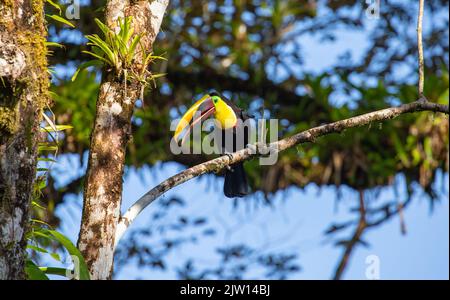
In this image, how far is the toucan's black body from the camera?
19.7ft

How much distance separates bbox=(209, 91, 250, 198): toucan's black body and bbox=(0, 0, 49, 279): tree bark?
325cm

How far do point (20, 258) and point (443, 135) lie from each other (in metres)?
6.14

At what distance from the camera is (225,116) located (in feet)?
19.8

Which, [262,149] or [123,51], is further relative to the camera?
[262,149]

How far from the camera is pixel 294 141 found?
12.1 ft

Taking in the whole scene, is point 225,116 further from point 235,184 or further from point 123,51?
point 123,51

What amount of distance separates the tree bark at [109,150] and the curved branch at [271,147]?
0.10m

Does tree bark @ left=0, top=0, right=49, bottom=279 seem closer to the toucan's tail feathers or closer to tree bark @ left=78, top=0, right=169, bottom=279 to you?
tree bark @ left=78, top=0, right=169, bottom=279

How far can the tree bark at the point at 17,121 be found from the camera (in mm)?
2490

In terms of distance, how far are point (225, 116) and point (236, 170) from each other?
1.48ft

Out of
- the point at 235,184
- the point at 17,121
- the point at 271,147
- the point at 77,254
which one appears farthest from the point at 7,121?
the point at 235,184

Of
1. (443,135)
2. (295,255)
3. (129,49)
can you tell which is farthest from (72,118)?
(129,49)

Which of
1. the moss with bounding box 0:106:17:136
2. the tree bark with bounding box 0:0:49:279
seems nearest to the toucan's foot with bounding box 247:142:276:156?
the tree bark with bounding box 0:0:49:279
